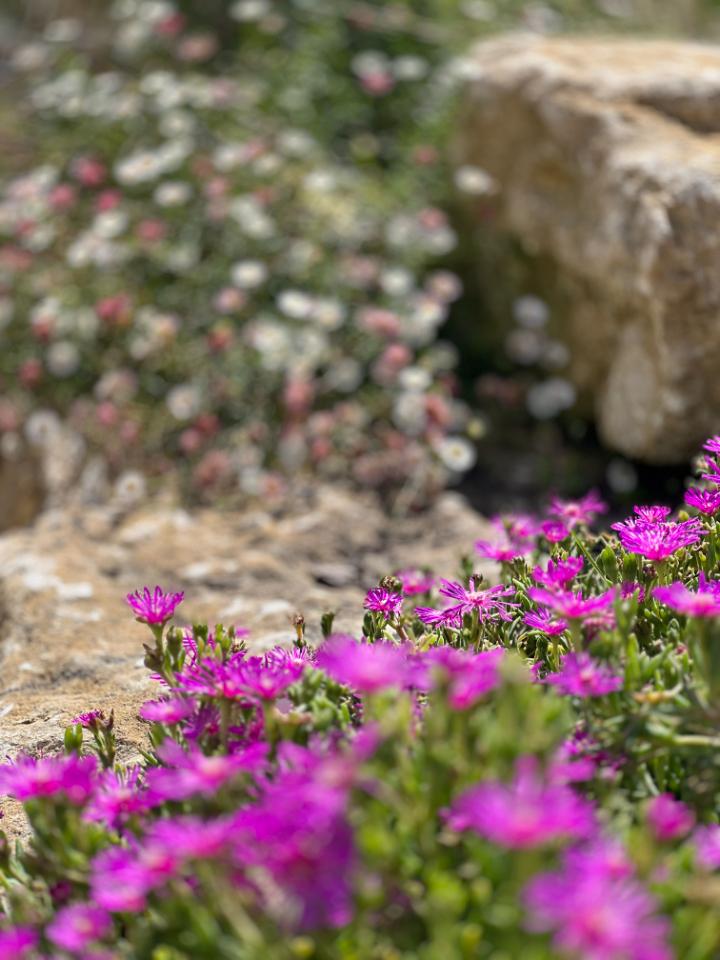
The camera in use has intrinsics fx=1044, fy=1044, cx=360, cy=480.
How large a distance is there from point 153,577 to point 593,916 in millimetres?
2420

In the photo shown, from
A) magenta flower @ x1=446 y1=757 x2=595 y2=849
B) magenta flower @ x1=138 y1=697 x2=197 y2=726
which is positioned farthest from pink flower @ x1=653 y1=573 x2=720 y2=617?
magenta flower @ x1=138 y1=697 x2=197 y2=726

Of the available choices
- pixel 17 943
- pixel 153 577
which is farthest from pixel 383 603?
pixel 153 577

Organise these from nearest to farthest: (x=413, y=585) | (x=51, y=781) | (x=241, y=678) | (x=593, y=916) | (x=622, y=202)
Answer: (x=593, y=916) < (x=51, y=781) < (x=241, y=678) < (x=413, y=585) < (x=622, y=202)

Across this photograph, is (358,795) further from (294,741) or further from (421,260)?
(421,260)

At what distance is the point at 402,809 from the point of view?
1.38 metres

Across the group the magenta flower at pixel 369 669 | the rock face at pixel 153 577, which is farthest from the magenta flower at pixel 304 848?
the rock face at pixel 153 577

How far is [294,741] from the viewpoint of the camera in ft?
5.44

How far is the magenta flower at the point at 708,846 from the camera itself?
4.47ft

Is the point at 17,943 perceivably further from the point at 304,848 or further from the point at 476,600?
the point at 476,600

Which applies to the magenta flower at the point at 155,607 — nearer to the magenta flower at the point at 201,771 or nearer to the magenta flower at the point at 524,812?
the magenta flower at the point at 201,771

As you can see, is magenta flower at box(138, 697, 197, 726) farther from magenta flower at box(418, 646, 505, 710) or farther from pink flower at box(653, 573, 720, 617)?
pink flower at box(653, 573, 720, 617)

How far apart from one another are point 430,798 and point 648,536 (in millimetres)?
759

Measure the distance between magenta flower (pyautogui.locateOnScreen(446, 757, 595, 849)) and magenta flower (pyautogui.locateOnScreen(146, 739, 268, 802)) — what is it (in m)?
0.33

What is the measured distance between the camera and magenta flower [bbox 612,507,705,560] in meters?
1.94
